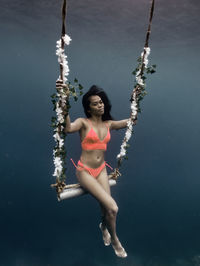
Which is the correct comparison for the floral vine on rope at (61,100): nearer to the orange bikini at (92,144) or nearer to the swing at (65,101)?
the swing at (65,101)

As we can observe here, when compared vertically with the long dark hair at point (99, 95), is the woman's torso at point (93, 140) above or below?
below

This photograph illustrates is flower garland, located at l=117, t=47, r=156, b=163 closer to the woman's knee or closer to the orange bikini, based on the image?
the orange bikini

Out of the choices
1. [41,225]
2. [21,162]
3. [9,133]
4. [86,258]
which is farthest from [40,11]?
[9,133]

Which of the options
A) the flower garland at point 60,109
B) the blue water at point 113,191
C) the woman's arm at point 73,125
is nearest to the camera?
the flower garland at point 60,109

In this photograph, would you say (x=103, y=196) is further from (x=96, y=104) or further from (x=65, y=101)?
(x=65, y=101)

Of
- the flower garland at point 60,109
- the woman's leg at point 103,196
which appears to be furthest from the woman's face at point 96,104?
the woman's leg at point 103,196

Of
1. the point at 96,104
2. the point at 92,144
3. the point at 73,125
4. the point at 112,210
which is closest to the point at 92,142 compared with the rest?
the point at 92,144

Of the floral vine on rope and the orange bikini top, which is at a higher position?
the floral vine on rope

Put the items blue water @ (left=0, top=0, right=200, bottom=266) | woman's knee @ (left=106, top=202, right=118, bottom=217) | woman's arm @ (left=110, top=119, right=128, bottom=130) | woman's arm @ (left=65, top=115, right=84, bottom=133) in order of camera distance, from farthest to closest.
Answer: blue water @ (left=0, top=0, right=200, bottom=266), woman's arm @ (left=110, top=119, right=128, bottom=130), woman's knee @ (left=106, top=202, right=118, bottom=217), woman's arm @ (left=65, top=115, right=84, bottom=133)

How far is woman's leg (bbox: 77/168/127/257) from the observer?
3.04 metres

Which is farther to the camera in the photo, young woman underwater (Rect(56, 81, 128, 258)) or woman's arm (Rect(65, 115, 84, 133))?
young woman underwater (Rect(56, 81, 128, 258))

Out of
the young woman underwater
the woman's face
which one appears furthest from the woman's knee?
the woman's face

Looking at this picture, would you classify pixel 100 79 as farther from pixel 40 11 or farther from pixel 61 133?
pixel 61 133

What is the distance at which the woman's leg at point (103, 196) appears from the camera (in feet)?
9.98
